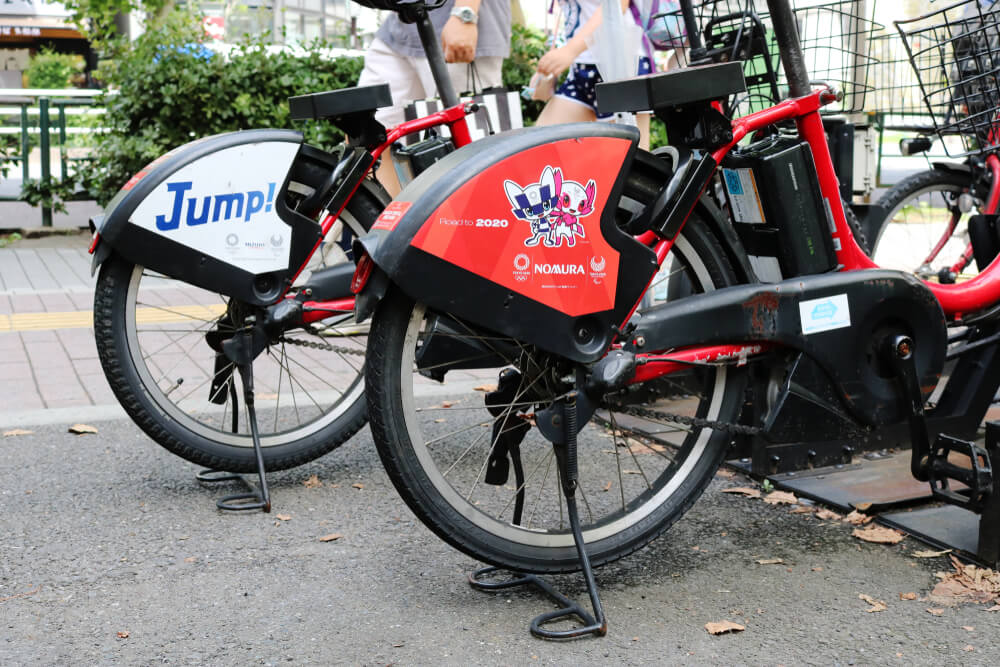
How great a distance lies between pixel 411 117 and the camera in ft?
14.7

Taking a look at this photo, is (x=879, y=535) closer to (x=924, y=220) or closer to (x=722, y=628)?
(x=722, y=628)

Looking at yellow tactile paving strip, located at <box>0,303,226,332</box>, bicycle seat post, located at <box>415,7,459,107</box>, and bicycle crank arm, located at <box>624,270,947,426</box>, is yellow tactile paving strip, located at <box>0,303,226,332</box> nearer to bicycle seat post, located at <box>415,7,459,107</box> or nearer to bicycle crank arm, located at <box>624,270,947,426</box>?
bicycle seat post, located at <box>415,7,459,107</box>

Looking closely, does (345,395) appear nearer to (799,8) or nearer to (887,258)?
(799,8)

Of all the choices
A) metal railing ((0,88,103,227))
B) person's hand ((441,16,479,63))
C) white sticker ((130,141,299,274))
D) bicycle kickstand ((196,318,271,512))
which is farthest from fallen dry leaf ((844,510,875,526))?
metal railing ((0,88,103,227))

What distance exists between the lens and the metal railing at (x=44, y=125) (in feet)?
30.5

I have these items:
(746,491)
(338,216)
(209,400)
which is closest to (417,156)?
(338,216)

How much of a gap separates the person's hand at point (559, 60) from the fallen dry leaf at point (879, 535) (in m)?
2.13

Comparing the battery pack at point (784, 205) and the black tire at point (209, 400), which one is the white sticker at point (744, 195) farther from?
the black tire at point (209, 400)

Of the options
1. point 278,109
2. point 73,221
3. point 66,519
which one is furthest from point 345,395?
point 73,221

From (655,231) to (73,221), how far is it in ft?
25.8

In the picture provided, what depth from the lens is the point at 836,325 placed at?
2850 millimetres

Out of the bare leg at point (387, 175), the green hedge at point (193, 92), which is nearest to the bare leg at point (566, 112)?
the bare leg at point (387, 175)

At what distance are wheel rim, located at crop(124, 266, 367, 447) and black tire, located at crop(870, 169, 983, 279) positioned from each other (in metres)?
2.59

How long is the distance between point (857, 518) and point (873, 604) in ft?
1.88
